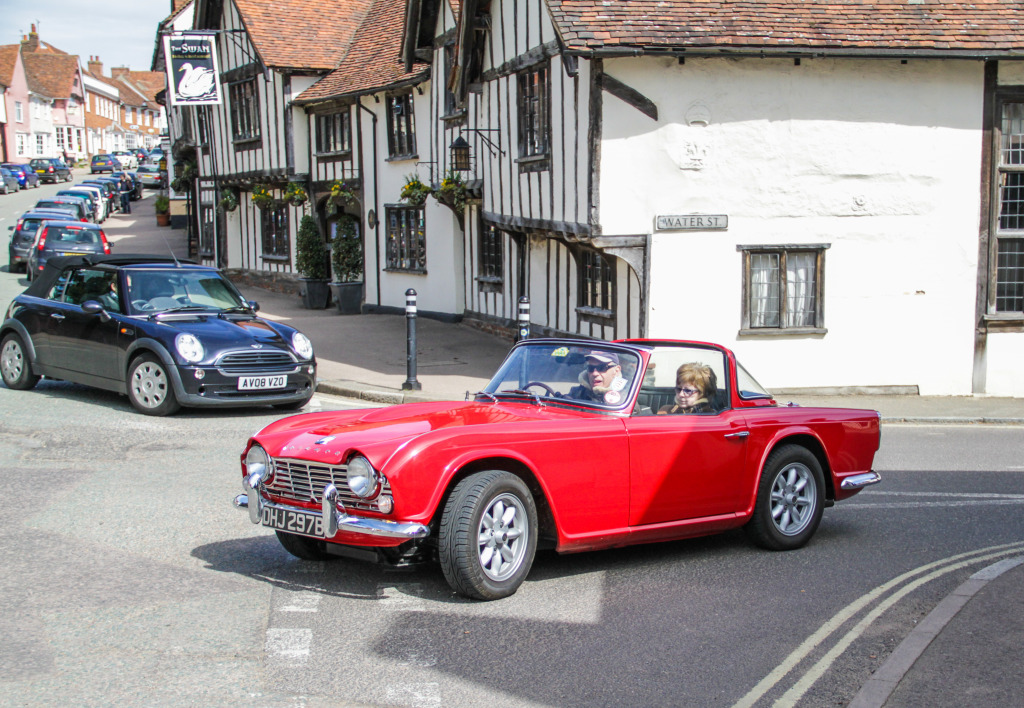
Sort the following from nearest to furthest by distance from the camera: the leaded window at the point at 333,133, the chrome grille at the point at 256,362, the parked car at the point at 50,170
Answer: the chrome grille at the point at 256,362 < the leaded window at the point at 333,133 < the parked car at the point at 50,170

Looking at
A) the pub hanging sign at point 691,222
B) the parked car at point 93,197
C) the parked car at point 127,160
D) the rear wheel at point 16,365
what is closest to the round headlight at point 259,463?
the rear wheel at point 16,365

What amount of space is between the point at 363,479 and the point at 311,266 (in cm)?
2105

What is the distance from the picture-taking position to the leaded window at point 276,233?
30.2 metres

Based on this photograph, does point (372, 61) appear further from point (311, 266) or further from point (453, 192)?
point (453, 192)

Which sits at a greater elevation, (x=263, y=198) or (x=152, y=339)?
(x=263, y=198)

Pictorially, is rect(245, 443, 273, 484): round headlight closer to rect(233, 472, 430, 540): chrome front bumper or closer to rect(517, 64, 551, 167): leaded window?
rect(233, 472, 430, 540): chrome front bumper

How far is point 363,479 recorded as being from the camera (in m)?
5.55

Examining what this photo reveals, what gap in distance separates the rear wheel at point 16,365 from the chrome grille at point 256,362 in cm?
317

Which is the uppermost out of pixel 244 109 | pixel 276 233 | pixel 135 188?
pixel 244 109

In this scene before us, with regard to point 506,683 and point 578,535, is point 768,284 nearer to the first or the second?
point 578,535

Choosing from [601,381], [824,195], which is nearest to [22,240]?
[824,195]

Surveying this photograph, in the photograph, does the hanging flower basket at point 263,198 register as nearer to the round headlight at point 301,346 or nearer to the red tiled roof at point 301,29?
the red tiled roof at point 301,29

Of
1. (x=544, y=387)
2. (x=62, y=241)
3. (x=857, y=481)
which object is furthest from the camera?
(x=62, y=241)

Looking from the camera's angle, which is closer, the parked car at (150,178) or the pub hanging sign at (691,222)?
the pub hanging sign at (691,222)
